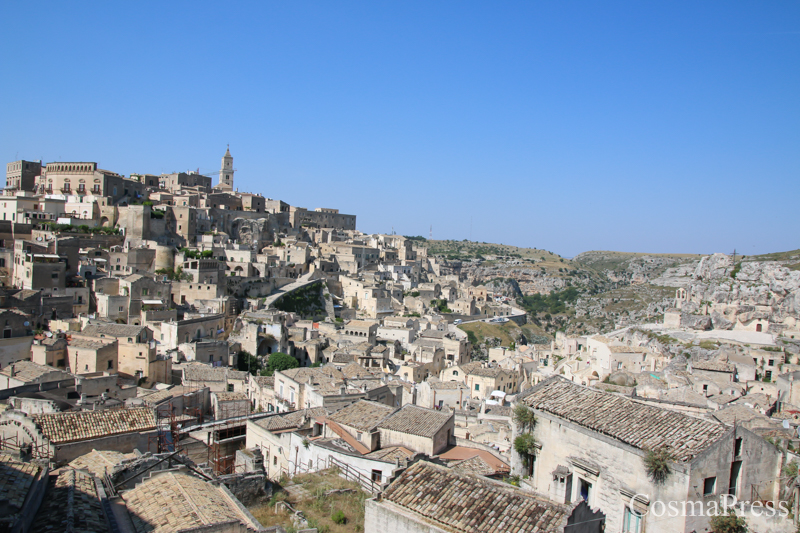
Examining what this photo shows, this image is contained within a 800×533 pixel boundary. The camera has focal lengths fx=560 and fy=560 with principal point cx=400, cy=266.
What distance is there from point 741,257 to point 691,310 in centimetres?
2320

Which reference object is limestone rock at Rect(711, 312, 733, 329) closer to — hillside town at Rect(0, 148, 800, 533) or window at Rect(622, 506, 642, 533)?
hillside town at Rect(0, 148, 800, 533)

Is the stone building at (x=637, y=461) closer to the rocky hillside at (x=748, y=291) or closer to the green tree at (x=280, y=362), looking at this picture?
the green tree at (x=280, y=362)

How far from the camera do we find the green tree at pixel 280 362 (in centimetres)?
3116

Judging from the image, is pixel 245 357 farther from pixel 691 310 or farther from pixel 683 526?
pixel 691 310

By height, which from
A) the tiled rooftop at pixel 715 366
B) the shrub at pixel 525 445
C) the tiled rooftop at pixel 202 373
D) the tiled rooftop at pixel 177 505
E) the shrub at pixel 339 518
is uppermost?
the shrub at pixel 525 445

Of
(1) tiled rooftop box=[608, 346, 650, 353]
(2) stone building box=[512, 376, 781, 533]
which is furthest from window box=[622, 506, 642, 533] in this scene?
(1) tiled rooftop box=[608, 346, 650, 353]

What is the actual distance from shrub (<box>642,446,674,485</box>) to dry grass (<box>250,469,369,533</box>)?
480 centimetres

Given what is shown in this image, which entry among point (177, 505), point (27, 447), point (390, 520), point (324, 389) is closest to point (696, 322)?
point (324, 389)

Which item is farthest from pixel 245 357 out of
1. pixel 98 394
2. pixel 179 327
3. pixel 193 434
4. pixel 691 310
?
pixel 691 310

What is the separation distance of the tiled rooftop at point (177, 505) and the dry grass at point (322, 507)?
111 centimetres

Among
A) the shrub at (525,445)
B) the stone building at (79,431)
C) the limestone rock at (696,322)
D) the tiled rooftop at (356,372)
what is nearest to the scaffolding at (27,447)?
the stone building at (79,431)

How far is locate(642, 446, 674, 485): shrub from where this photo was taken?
796 centimetres

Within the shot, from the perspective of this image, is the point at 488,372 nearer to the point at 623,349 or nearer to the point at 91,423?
the point at 623,349

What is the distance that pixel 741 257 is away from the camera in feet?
211
